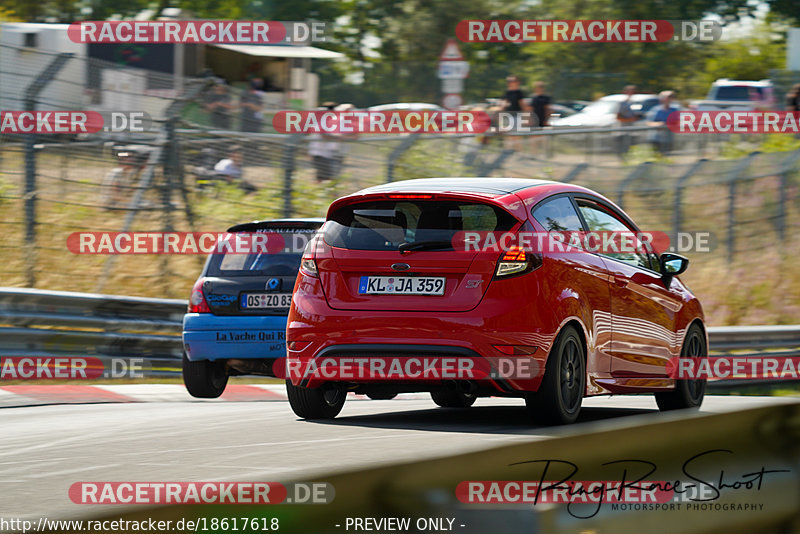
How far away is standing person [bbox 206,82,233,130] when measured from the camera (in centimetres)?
1716

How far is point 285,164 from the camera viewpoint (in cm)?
1762

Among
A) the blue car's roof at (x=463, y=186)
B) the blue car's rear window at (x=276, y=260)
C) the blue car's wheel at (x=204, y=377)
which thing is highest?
the blue car's roof at (x=463, y=186)

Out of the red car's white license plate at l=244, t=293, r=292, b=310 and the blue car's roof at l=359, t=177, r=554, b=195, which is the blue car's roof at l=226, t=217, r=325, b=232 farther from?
the blue car's roof at l=359, t=177, r=554, b=195

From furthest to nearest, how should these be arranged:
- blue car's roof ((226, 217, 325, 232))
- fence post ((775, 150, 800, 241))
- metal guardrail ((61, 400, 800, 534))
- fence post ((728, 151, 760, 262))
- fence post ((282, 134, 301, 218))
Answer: fence post ((775, 150, 800, 241)), fence post ((728, 151, 760, 262)), fence post ((282, 134, 301, 218)), blue car's roof ((226, 217, 325, 232)), metal guardrail ((61, 400, 800, 534))

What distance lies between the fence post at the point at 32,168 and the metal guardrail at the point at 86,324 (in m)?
2.99

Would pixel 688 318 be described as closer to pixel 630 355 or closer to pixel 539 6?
pixel 630 355

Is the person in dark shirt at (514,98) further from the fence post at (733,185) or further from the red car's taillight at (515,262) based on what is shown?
the red car's taillight at (515,262)

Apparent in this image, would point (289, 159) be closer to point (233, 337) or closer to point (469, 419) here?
point (233, 337)

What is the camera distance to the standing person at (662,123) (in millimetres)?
20406

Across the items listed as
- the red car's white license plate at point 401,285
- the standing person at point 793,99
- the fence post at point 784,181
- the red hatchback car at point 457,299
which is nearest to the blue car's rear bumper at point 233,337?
the red hatchback car at point 457,299

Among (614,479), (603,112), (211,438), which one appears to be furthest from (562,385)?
(603,112)

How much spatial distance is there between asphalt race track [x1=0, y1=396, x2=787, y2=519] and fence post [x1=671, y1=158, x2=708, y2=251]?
9.05 meters

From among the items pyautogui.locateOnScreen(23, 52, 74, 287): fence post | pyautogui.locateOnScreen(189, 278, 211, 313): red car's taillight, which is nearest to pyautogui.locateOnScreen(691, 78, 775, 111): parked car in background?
pyautogui.locateOnScreen(23, 52, 74, 287): fence post

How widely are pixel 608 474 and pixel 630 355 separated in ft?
17.3
